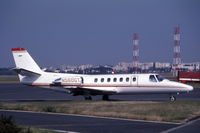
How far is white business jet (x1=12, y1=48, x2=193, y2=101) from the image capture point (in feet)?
94.3

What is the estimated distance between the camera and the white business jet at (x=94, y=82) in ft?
94.3

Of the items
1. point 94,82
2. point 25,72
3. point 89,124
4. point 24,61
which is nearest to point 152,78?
point 94,82

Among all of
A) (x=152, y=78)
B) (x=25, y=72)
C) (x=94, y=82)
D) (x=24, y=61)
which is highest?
(x=24, y=61)

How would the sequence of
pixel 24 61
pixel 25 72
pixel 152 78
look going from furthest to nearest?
pixel 24 61 → pixel 25 72 → pixel 152 78

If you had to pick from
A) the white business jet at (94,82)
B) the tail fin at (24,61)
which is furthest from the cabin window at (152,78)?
the tail fin at (24,61)

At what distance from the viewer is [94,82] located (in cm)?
3080

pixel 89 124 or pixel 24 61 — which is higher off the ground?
pixel 24 61

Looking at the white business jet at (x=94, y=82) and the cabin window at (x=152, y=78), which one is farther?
the cabin window at (x=152, y=78)

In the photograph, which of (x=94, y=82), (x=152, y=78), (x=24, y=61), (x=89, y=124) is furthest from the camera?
(x=24, y=61)

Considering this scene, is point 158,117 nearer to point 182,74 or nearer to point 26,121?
point 26,121

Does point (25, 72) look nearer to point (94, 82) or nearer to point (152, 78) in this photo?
point (94, 82)

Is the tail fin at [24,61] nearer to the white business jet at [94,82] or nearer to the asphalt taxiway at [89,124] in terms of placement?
the white business jet at [94,82]

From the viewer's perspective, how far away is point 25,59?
3241 centimetres

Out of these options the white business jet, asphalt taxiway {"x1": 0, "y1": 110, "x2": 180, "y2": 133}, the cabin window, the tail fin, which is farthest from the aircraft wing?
asphalt taxiway {"x1": 0, "y1": 110, "x2": 180, "y2": 133}
